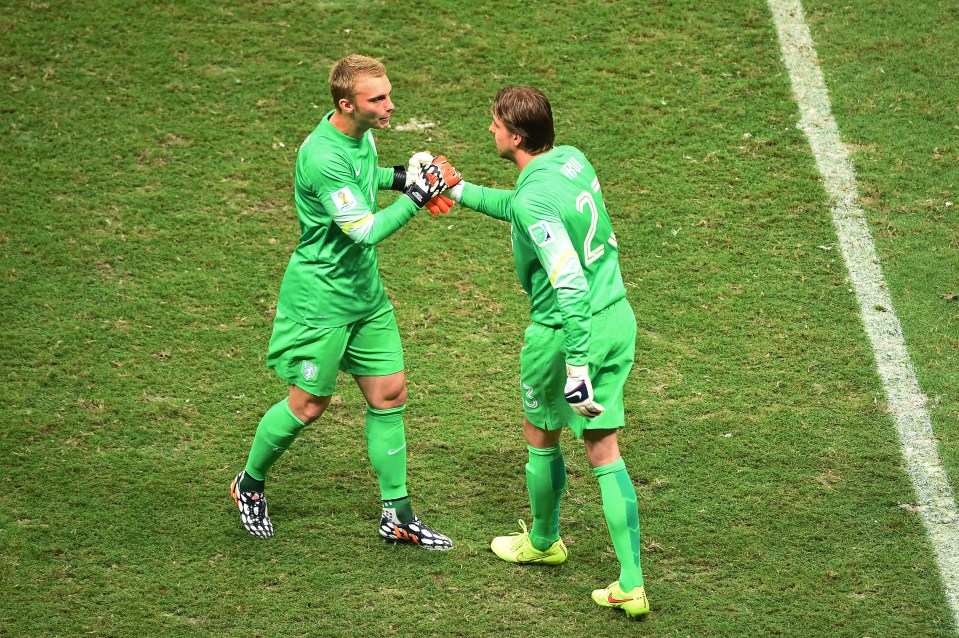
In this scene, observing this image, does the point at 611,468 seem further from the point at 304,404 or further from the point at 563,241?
the point at 304,404

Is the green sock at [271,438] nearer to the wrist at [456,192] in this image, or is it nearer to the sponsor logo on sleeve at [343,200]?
the sponsor logo on sleeve at [343,200]

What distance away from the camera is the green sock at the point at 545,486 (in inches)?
180

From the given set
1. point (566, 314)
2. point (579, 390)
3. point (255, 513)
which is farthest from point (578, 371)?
point (255, 513)

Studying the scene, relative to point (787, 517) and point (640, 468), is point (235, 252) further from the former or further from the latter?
point (787, 517)

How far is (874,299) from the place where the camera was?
6.20 meters

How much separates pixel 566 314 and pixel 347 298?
1.06 meters

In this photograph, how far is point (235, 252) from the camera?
662cm

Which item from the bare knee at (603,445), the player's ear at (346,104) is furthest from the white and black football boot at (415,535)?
the player's ear at (346,104)

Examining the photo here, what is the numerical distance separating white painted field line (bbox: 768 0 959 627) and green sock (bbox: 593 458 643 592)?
1.32 meters

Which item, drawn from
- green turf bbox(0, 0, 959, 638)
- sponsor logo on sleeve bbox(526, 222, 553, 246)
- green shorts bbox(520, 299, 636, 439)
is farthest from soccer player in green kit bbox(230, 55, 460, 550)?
green shorts bbox(520, 299, 636, 439)

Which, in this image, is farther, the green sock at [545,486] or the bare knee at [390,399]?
the bare knee at [390,399]

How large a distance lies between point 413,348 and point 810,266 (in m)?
2.39

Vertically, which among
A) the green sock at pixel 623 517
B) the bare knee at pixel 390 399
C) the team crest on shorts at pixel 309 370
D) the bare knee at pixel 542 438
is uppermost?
the team crest on shorts at pixel 309 370

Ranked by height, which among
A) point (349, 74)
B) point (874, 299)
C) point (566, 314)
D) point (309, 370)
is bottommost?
point (309, 370)
